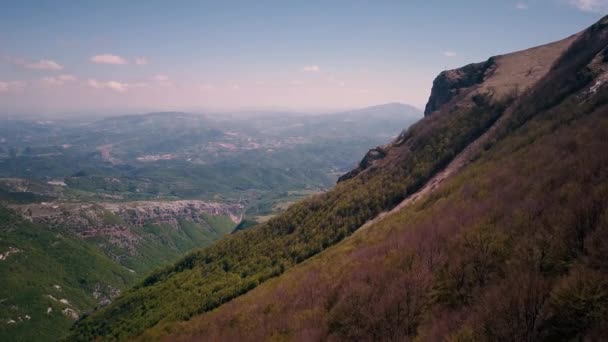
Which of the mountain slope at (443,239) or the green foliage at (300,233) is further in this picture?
the green foliage at (300,233)

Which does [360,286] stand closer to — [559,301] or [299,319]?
[299,319]

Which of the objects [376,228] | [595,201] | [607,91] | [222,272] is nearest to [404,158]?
[376,228]

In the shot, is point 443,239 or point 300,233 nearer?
point 443,239

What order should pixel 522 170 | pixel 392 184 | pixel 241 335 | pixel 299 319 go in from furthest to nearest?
pixel 392 184, pixel 522 170, pixel 241 335, pixel 299 319

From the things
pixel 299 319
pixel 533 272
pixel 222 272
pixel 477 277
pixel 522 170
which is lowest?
pixel 222 272

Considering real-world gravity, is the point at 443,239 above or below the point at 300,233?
above

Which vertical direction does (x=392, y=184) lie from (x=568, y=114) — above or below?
below

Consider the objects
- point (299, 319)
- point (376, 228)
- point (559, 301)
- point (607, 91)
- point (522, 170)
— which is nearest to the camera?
point (559, 301)

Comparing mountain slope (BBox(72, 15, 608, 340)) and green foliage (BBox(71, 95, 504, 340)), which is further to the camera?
green foliage (BBox(71, 95, 504, 340))
